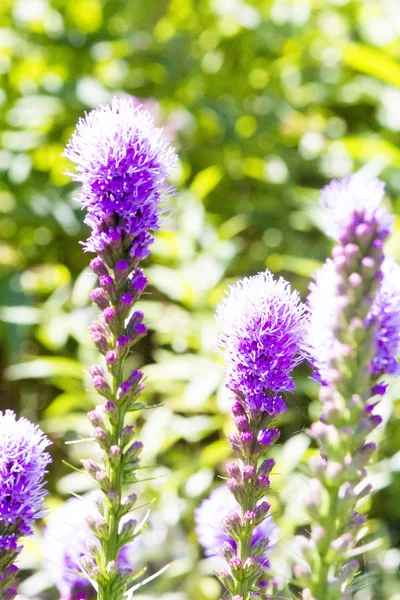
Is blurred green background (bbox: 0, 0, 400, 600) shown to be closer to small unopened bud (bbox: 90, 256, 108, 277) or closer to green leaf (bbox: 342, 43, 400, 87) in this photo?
green leaf (bbox: 342, 43, 400, 87)

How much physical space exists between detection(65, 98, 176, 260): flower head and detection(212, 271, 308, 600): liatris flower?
0.18 meters

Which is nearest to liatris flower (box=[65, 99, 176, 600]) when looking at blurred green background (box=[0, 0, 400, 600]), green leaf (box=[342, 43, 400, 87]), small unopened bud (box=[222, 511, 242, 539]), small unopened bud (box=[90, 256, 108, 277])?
small unopened bud (box=[90, 256, 108, 277])

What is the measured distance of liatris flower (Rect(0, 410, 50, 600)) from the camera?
40.0 inches

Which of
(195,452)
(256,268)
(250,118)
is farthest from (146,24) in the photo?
(195,452)

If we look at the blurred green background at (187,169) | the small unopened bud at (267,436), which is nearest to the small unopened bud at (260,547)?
the small unopened bud at (267,436)

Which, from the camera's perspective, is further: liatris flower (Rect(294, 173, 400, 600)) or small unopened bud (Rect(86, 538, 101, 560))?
small unopened bud (Rect(86, 538, 101, 560))

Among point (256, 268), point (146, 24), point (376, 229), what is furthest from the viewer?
point (146, 24)

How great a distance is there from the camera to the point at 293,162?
13.8 ft

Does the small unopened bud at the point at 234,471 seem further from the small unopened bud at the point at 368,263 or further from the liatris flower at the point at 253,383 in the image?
the small unopened bud at the point at 368,263

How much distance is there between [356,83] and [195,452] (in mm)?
2241

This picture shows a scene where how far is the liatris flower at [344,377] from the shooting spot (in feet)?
2.68

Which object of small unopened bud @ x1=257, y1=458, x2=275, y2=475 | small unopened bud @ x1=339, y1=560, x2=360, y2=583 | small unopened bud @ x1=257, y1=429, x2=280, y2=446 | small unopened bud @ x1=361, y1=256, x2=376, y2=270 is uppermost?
small unopened bud @ x1=361, y1=256, x2=376, y2=270

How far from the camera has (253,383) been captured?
3.57ft

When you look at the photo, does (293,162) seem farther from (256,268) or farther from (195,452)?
(195,452)
